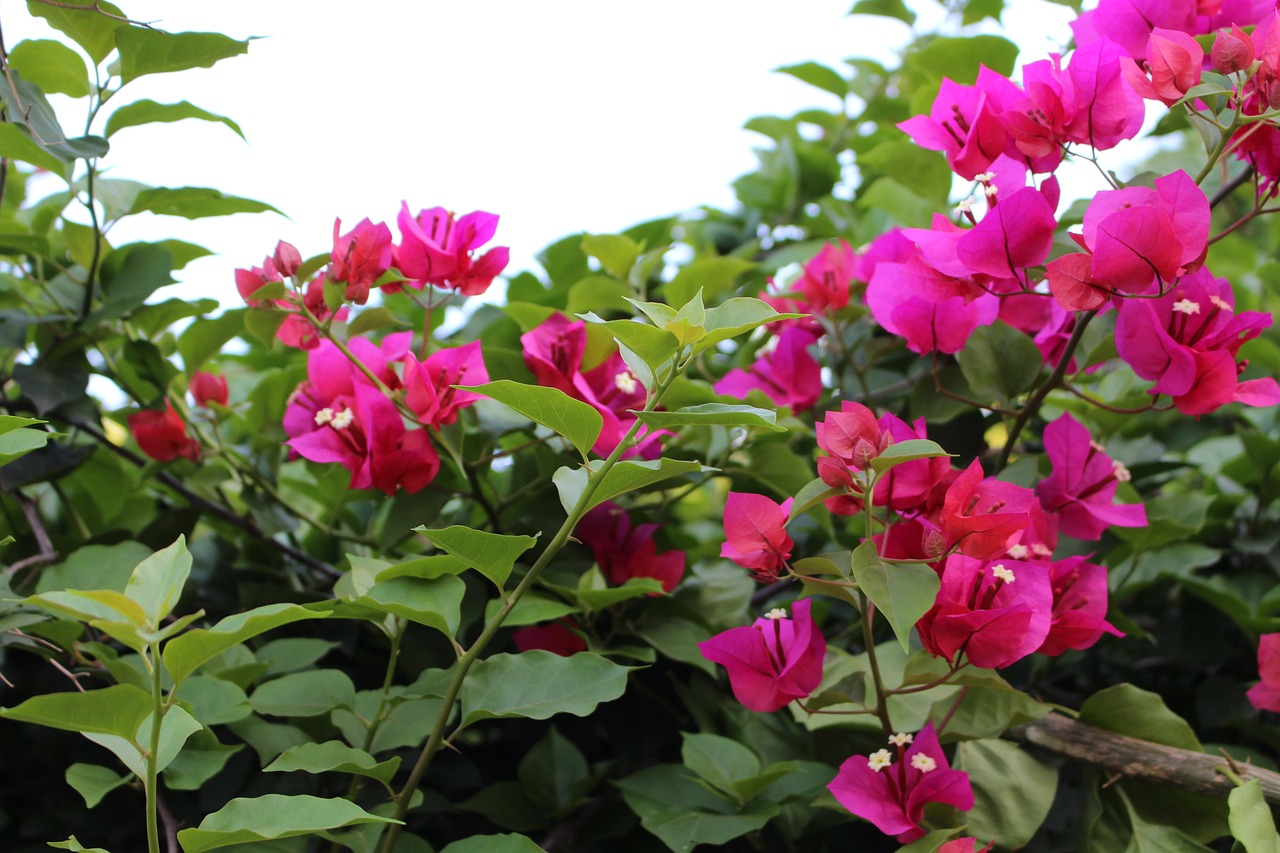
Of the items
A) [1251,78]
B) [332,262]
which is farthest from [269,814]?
[1251,78]

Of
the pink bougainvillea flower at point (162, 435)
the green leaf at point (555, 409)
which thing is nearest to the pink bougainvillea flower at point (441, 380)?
the green leaf at point (555, 409)

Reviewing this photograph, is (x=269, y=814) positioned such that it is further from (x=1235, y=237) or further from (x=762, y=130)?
(x=1235, y=237)

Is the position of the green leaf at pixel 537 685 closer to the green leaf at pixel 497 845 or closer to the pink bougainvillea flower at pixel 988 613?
the green leaf at pixel 497 845

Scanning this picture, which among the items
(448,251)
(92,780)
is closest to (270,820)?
(92,780)

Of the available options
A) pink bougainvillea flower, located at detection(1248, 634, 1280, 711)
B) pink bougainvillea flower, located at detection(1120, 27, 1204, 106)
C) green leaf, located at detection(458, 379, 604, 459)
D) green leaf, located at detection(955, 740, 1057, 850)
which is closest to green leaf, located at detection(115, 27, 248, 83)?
green leaf, located at detection(458, 379, 604, 459)

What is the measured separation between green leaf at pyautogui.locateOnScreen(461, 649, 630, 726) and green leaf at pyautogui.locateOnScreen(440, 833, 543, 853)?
6cm

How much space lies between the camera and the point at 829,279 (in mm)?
826

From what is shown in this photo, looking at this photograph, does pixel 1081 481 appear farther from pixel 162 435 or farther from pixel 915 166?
pixel 162 435

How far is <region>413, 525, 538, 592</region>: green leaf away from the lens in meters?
0.51

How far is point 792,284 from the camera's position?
934mm

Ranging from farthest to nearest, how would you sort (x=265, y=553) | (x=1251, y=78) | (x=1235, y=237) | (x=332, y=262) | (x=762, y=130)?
1. (x=1235, y=237)
2. (x=762, y=130)
3. (x=265, y=553)
4. (x=332, y=262)
5. (x=1251, y=78)

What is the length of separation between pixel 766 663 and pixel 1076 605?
20cm

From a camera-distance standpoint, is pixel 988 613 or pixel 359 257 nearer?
pixel 988 613

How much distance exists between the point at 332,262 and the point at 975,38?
0.59 m
